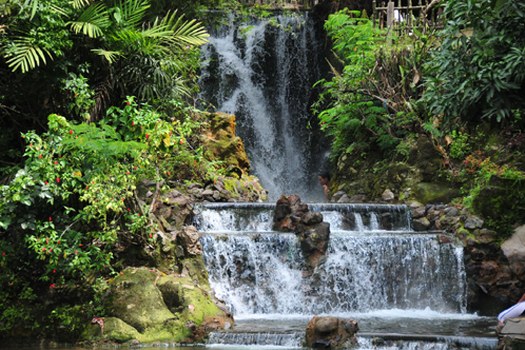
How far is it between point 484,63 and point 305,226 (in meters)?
4.45

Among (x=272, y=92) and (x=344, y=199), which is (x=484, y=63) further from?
(x=272, y=92)

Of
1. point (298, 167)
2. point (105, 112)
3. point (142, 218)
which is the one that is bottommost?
point (298, 167)

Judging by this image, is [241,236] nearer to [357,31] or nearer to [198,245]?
[198,245]

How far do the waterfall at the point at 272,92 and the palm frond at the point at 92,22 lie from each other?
948 cm

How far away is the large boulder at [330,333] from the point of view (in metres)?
8.66

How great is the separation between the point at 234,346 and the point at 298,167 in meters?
11.9

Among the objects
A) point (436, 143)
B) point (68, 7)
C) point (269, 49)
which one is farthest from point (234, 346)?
point (269, 49)

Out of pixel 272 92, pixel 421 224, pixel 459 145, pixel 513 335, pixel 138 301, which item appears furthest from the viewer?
pixel 272 92

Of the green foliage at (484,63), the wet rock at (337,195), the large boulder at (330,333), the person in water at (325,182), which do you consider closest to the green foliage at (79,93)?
the large boulder at (330,333)

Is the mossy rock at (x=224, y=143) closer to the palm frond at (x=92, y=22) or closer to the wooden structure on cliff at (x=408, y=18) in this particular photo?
the wooden structure on cliff at (x=408, y=18)

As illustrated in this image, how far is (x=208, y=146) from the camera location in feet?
54.2

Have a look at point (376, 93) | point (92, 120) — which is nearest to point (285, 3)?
point (376, 93)

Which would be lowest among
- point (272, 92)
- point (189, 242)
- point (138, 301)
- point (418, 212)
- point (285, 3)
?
point (418, 212)

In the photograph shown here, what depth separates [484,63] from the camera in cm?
880
